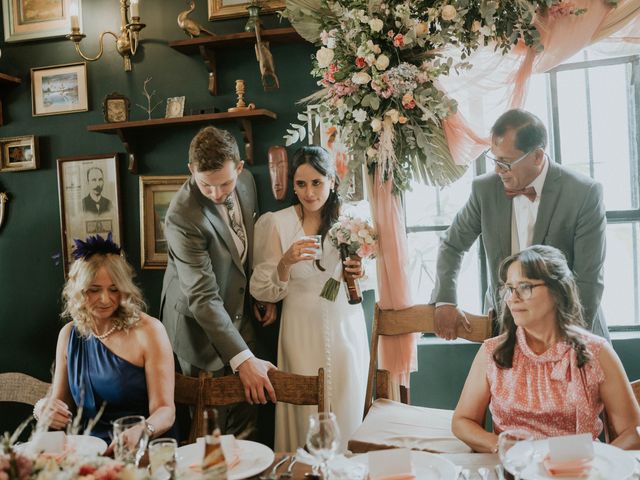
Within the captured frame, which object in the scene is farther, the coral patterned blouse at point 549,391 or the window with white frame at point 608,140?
the window with white frame at point 608,140

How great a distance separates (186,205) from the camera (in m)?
3.20

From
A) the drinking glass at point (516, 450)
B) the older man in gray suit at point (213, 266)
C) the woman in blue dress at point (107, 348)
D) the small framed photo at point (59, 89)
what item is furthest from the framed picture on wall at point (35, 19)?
the drinking glass at point (516, 450)

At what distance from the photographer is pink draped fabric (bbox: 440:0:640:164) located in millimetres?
2811

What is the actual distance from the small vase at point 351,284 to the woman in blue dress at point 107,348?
2.99 feet

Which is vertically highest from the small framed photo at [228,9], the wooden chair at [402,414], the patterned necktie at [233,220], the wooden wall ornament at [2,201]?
the small framed photo at [228,9]

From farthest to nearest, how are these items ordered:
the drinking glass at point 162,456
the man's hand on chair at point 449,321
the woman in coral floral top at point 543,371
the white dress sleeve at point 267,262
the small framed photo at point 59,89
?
1. the small framed photo at point 59,89
2. the white dress sleeve at point 267,262
3. the man's hand on chair at point 449,321
4. the woman in coral floral top at point 543,371
5. the drinking glass at point 162,456

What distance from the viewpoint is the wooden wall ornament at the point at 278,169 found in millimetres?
3523

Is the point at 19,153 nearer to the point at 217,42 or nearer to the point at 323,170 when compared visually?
the point at 217,42

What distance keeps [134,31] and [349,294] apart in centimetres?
167

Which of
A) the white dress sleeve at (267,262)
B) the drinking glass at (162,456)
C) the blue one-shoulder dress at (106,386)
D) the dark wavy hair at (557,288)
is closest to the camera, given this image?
the drinking glass at (162,456)

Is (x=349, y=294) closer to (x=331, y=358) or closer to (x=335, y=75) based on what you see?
(x=331, y=358)

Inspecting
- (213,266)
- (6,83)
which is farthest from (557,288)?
(6,83)

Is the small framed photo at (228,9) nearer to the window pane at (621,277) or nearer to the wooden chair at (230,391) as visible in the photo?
the wooden chair at (230,391)

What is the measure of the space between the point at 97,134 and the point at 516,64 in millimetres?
2291
